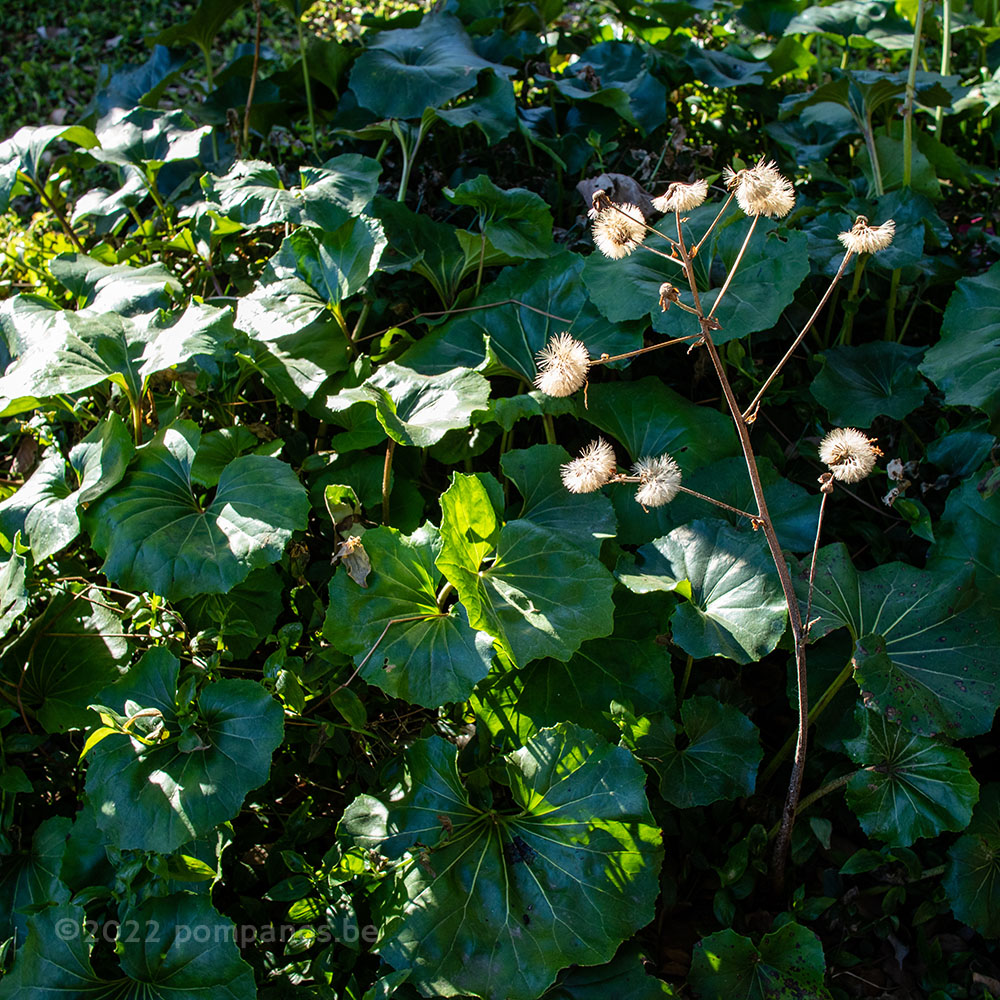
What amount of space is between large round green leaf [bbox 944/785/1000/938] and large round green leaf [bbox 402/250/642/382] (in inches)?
57.6

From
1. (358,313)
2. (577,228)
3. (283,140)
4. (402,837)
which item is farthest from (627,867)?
(283,140)

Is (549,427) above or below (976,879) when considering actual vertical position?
above

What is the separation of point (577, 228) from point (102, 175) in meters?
2.47

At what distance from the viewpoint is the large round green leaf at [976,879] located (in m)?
1.84

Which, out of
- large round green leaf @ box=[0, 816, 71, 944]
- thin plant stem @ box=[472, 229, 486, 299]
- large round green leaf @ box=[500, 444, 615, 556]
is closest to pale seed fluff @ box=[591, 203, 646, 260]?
large round green leaf @ box=[500, 444, 615, 556]

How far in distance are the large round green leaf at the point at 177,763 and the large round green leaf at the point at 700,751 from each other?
801 millimetres

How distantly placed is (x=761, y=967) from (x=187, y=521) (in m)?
1.64

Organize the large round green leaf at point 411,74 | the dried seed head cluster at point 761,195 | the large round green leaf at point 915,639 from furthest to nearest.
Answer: the large round green leaf at point 411,74 → the large round green leaf at point 915,639 → the dried seed head cluster at point 761,195

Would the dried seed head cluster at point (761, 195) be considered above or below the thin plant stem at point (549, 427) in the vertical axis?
above

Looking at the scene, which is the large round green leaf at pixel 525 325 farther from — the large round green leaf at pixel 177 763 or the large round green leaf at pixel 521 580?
the large round green leaf at pixel 177 763

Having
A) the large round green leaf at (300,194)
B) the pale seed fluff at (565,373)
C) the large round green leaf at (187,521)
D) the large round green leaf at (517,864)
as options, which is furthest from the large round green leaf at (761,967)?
the large round green leaf at (300,194)

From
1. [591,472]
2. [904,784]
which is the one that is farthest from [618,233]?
[904,784]

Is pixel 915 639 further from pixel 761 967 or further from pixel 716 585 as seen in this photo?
pixel 761 967

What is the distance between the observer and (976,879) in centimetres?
186
